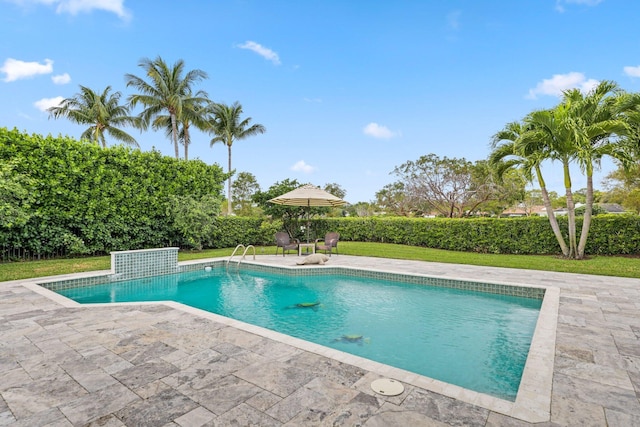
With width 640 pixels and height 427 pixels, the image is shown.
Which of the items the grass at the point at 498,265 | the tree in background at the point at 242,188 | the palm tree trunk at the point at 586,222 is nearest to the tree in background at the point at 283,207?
the grass at the point at 498,265

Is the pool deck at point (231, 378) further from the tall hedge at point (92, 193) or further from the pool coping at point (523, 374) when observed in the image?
the tall hedge at point (92, 193)

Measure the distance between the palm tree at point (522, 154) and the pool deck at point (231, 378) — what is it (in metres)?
6.63

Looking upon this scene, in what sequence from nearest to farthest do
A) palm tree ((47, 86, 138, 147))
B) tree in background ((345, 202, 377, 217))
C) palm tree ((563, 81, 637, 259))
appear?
1. palm tree ((563, 81, 637, 259))
2. palm tree ((47, 86, 138, 147))
3. tree in background ((345, 202, 377, 217))

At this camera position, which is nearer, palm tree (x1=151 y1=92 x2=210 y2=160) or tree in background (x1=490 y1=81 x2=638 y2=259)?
tree in background (x1=490 y1=81 x2=638 y2=259)

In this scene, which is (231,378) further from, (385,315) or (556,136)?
(556,136)

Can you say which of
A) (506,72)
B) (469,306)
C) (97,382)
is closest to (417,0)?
(506,72)

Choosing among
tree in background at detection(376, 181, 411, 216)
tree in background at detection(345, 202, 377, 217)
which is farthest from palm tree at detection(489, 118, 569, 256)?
tree in background at detection(345, 202, 377, 217)

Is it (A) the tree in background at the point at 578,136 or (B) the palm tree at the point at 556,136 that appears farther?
(B) the palm tree at the point at 556,136

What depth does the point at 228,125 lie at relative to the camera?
26.4 meters

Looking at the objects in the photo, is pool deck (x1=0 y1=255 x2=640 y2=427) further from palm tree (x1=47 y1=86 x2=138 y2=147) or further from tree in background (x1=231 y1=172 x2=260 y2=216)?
tree in background (x1=231 y1=172 x2=260 y2=216)

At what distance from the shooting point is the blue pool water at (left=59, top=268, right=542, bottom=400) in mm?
3807

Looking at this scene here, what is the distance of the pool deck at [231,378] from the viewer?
7.12ft

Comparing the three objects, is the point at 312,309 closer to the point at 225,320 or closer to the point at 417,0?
the point at 225,320

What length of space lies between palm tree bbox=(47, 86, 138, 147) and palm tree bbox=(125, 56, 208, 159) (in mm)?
2865
